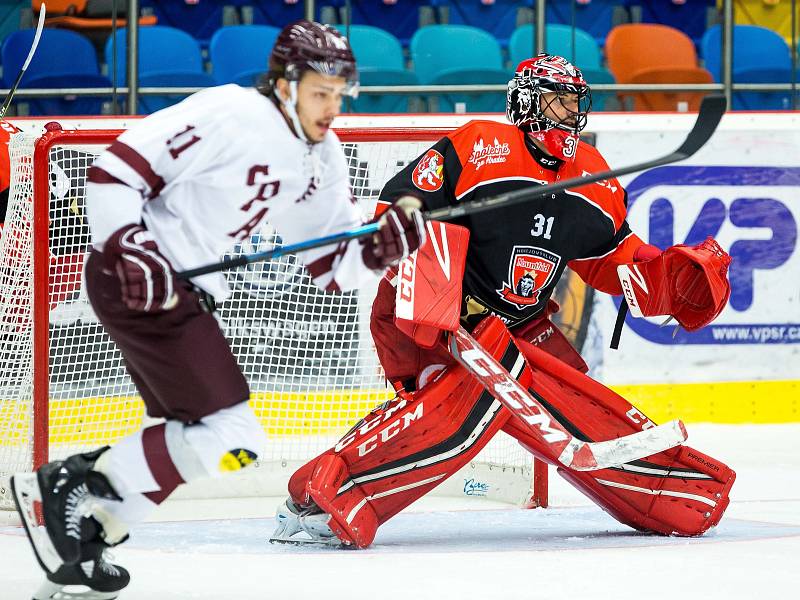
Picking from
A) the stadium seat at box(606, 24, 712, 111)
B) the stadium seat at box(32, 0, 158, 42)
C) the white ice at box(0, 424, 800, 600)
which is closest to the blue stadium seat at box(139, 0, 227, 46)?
the stadium seat at box(32, 0, 158, 42)

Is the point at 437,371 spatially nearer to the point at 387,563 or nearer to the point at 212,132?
the point at 387,563

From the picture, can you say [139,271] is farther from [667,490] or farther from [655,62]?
[655,62]

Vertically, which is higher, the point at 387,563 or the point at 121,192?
the point at 121,192

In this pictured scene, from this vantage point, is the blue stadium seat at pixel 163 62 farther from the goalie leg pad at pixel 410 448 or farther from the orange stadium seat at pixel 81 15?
the goalie leg pad at pixel 410 448

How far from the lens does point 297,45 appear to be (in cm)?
233

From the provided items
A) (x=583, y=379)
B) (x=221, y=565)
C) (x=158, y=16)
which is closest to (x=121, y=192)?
(x=221, y=565)

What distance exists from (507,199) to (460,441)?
0.77 m

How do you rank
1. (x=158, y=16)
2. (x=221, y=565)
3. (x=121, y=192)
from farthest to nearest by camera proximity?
(x=158, y=16), (x=221, y=565), (x=121, y=192)

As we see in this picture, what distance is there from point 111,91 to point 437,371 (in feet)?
7.64

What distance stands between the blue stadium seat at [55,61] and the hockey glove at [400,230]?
291cm

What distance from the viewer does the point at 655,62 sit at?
587 centimetres

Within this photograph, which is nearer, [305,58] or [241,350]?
[305,58]

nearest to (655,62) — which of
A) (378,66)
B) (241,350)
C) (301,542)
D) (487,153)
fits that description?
(378,66)

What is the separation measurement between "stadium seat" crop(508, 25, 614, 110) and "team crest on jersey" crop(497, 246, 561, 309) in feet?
7.18
